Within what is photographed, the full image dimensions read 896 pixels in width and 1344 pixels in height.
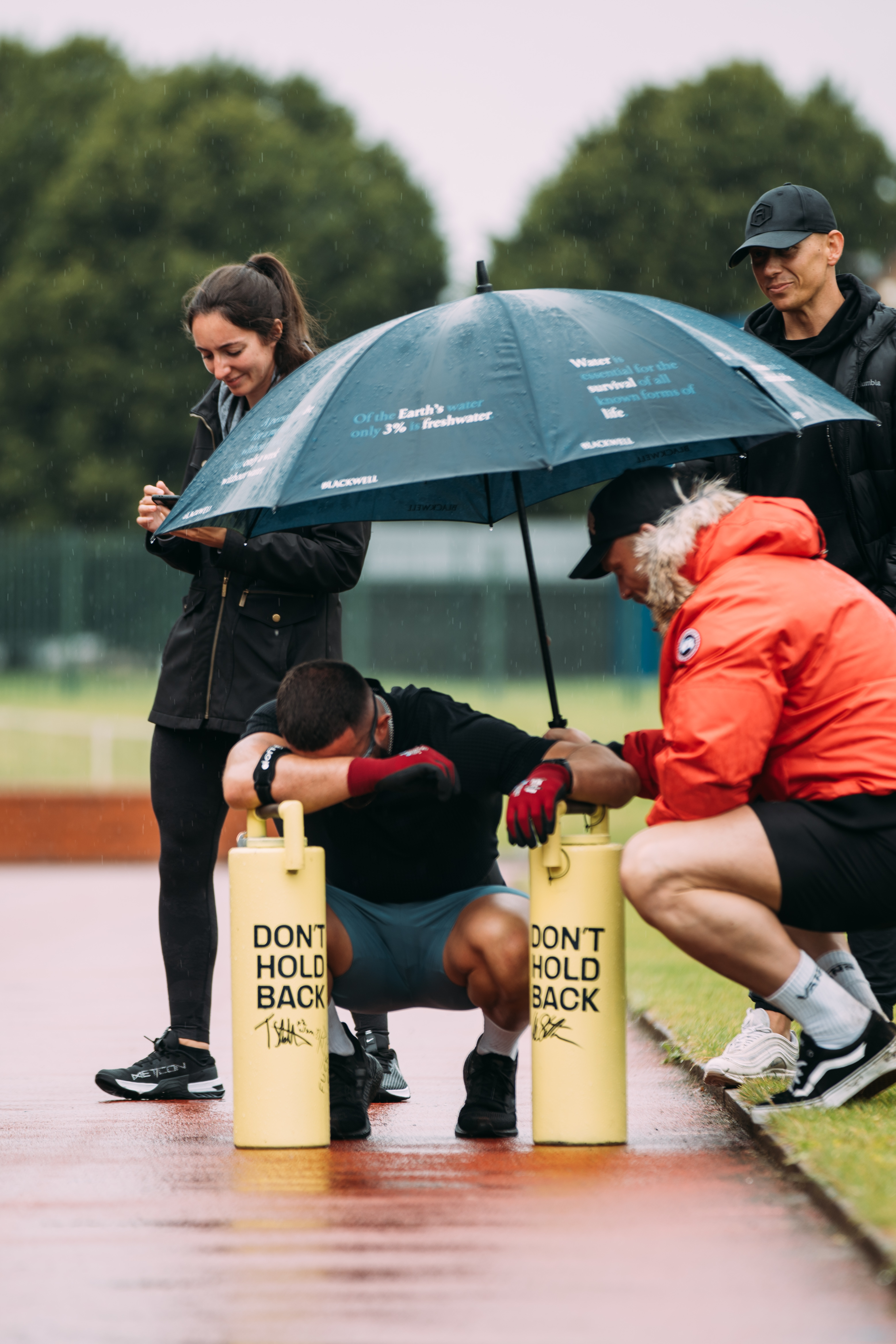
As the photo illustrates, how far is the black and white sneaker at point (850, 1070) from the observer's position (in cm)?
395

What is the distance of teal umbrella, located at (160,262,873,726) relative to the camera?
145 inches

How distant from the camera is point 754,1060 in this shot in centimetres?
461

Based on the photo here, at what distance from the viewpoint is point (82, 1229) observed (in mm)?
3342

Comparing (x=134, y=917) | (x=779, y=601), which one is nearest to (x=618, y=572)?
(x=779, y=601)

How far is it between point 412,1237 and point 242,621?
201cm

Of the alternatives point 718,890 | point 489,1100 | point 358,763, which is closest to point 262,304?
point 358,763

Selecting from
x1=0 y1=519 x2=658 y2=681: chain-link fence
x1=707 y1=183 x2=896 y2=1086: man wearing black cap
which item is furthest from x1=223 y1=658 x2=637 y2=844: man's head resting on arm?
x1=0 y1=519 x2=658 y2=681: chain-link fence

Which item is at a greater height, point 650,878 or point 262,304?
point 262,304

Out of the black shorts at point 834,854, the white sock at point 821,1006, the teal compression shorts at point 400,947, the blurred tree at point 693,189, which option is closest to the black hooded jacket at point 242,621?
the teal compression shorts at point 400,947

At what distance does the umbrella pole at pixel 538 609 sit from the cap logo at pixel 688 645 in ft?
1.53

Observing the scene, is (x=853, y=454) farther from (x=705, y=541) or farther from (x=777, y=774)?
(x=777, y=774)

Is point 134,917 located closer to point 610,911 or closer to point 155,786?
point 155,786

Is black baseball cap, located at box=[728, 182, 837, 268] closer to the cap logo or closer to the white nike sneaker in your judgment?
the cap logo

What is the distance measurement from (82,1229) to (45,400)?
3455cm
